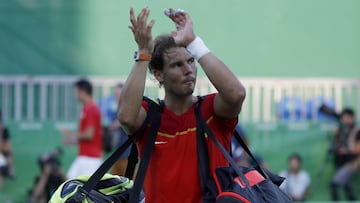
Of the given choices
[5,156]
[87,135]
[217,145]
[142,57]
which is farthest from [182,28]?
[5,156]

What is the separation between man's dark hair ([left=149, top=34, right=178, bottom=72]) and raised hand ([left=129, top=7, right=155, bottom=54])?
0.20m

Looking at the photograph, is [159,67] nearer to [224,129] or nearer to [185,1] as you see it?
[224,129]

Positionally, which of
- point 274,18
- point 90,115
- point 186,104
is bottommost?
point 90,115

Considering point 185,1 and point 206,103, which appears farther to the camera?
point 185,1

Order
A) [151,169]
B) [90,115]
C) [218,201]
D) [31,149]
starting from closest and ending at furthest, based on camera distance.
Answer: [218,201]
[151,169]
[90,115]
[31,149]

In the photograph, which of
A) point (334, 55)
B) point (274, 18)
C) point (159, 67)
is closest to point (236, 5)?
point (274, 18)

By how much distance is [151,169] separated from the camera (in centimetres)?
526

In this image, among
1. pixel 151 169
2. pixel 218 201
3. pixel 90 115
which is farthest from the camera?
pixel 90 115

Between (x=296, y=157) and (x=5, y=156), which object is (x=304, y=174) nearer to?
(x=296, y=157)

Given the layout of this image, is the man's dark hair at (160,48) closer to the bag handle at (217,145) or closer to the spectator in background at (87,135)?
the bag handle at (217,145)

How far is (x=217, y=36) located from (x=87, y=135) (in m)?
3.16

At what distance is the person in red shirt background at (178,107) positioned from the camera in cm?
510

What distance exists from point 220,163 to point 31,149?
9.96m

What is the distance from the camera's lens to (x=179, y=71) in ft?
17.4
